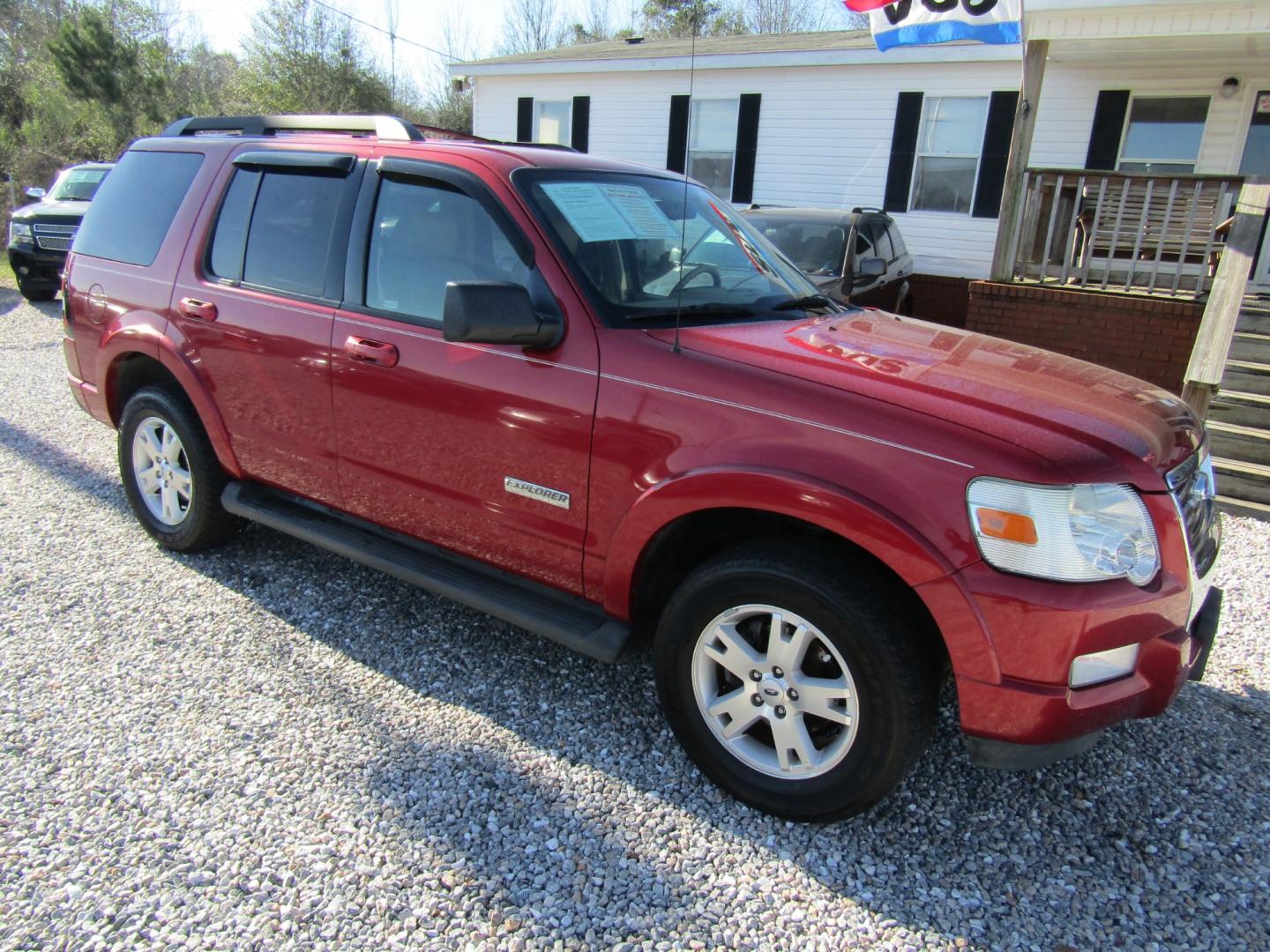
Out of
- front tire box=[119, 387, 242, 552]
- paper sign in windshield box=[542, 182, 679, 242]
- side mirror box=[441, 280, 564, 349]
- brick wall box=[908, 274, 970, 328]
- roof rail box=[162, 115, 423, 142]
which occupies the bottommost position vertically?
front tire box=[119, 387, 242, 552]

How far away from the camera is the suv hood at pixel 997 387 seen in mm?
2176

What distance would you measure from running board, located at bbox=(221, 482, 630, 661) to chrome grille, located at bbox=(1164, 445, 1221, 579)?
1.65 m

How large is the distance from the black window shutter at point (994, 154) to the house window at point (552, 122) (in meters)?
7.23

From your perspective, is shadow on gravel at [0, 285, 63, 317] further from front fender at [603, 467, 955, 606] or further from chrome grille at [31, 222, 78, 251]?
front fender at [603, 467, 955, 606]

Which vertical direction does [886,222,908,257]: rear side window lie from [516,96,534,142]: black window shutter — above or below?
below

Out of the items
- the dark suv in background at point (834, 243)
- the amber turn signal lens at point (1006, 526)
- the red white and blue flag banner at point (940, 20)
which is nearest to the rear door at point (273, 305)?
the amber turn signal lens at point (1006, 526)

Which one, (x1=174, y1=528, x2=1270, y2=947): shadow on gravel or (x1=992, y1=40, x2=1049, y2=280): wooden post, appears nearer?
(x1=174, y1=528, x2=1270, y2=947): shadow on gravel

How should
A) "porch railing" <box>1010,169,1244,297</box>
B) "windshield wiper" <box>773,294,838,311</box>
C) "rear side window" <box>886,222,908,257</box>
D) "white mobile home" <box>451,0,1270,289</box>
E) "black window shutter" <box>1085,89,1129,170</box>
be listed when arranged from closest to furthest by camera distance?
"windshield wiper" <box>773,294,838,311</box> < "porch railing" <box>1010,169,1244,297</box> < "white mobile home" <box>451,0,1270,289</box> < "rear side window" <box>886,222,908,257</box> < "black window shutter" <box>1085,89,1129,170</box>

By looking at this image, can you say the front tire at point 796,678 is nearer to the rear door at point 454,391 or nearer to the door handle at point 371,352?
the rear door at point 454,391

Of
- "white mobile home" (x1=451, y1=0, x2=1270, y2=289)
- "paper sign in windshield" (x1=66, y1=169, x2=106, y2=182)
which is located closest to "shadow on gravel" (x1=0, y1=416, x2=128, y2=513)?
"white mobile home" (x1=451, y1=0, x2=1270, y2=289)

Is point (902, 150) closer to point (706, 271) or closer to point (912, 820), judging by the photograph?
point (706, 271)

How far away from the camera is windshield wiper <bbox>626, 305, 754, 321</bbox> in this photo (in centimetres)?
276

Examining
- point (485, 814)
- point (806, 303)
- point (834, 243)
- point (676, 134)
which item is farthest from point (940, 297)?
point (485, 814)

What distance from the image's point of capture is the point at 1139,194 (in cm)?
900
